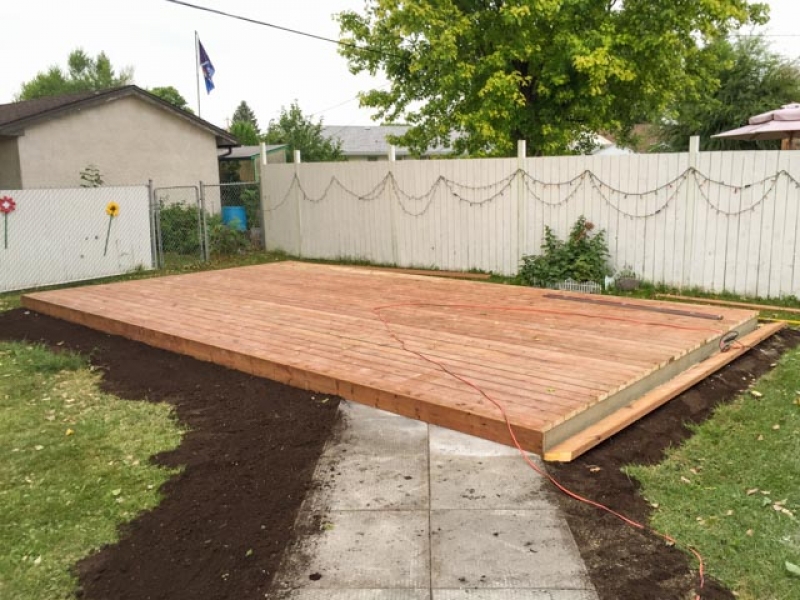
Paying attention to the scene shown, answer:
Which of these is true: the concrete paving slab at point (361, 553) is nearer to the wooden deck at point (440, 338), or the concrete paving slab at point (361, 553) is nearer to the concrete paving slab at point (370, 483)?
the concrete paving slab at point (370, 483)

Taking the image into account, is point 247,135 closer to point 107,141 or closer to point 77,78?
point 107,141

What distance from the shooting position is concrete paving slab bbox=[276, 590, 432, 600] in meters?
2.57

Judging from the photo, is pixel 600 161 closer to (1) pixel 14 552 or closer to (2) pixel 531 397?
(2) pixel 531 397

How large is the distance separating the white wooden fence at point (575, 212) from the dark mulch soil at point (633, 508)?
3.11 metres

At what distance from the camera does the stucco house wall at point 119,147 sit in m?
13.8

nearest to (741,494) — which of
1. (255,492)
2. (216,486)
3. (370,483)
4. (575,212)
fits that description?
(370,483)

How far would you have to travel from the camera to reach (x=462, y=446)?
12.9 feet

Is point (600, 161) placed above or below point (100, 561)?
above

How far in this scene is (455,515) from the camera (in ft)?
10.4

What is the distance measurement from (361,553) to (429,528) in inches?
13.9

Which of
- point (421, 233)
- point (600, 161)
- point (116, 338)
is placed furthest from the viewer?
point (421, 233)

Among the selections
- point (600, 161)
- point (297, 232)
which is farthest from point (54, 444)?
point (297, 232)

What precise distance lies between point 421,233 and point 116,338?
17.0 feet

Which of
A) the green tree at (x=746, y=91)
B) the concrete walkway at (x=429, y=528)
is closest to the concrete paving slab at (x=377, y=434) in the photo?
the concrete walkway at (x=429, y=528)
